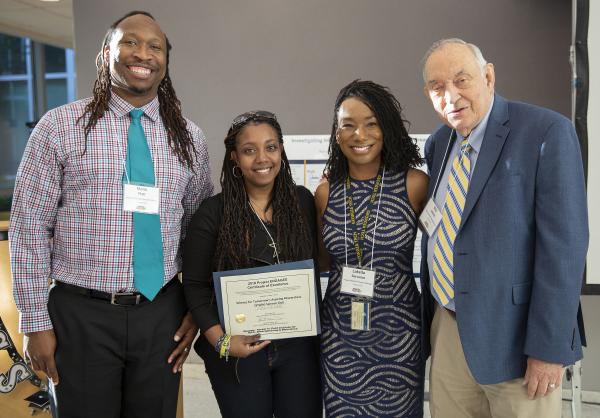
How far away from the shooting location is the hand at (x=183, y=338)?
1.95m

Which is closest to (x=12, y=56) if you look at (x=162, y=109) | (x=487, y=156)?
(x=162, y=109)

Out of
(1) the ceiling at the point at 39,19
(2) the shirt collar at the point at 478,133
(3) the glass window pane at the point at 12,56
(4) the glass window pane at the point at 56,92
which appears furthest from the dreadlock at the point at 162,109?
(3) the glass window pane at the point at 12,56

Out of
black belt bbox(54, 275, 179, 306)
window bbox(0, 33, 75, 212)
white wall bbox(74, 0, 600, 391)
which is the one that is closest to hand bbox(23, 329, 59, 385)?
black belt bbox(54, 275, 179, 306)

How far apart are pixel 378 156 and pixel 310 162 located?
1.58 metres

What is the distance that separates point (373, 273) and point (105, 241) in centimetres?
94

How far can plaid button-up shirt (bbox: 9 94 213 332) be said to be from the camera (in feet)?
5.83

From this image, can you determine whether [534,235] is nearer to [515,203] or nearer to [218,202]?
[515,203]

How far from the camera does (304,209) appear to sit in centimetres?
200

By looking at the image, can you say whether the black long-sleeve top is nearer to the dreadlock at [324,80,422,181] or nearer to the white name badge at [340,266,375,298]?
the white name badge at [340,266,375,298]

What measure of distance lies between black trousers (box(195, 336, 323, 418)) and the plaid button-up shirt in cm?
46

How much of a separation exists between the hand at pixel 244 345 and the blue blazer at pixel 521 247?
68cm

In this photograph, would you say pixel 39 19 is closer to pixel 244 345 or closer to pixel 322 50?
pixel 322 50

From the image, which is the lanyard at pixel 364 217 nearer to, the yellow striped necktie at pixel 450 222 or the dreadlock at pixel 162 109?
the yellow striped necktie at pixel 450 222

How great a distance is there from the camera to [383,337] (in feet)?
6.12
